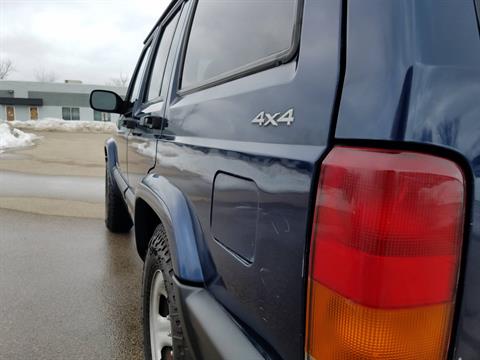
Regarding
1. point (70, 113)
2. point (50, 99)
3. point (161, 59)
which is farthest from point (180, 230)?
point (50, 99)

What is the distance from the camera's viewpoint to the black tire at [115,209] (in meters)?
4.38

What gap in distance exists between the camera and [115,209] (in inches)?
184

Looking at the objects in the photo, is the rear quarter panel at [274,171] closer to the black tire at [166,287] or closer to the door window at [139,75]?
the black tire at [166,287]

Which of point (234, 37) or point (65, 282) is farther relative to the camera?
point (65, 282)

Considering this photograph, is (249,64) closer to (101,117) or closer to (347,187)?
(347,187)

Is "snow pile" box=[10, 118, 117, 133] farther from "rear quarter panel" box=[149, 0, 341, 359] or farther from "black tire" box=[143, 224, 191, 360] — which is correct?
"rear quarter panel" box=[149, 0, 341, 359]

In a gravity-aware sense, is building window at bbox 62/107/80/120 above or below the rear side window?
above

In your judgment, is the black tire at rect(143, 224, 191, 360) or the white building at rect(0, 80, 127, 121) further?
the white building at rect(0, 80, 127, 121)

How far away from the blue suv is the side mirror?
283 cm

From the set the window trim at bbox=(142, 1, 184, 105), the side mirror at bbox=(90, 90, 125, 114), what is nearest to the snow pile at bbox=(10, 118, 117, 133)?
the side mirror at bbox=(90, 90, 125, 114)

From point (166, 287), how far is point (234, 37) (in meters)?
1.09

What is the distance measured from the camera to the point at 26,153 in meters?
13.1

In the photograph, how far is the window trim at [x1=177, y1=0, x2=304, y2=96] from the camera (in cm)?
104

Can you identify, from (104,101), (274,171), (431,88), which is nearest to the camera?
(431,88)
